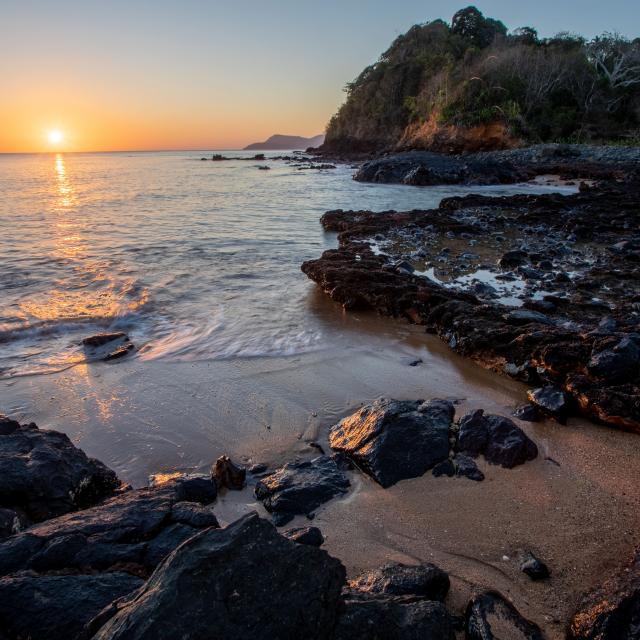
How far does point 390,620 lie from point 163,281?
9072 millimetres

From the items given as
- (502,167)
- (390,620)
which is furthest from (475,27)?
(390,620)

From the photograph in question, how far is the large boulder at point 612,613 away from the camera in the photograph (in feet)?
6.69

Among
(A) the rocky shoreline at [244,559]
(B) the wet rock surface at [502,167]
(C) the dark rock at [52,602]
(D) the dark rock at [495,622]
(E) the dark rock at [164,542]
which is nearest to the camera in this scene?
(A) the rocky shoreline at [244,559]

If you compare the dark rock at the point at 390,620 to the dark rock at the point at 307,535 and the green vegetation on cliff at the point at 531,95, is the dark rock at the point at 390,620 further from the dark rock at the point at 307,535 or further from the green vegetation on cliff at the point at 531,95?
the green vegetation on cliff at the point at 531,95

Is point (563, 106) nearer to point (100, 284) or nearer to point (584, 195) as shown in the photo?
point (584, 195)

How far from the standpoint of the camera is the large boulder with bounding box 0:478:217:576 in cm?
230

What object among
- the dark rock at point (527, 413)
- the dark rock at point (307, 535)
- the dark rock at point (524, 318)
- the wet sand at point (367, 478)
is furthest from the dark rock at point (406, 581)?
the dark rock at point (524, 318)

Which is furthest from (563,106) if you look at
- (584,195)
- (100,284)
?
(100,284)

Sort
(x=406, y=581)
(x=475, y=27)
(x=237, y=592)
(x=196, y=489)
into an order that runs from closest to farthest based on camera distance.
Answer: (x=237, y=592) < (x=406, y=581) < (x=196, y=489) < (x=475, y=27)

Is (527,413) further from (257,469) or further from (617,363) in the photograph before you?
(257,469)

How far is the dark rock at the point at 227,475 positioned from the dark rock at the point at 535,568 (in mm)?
1961

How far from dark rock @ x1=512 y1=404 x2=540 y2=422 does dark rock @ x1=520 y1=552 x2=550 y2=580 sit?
173 centimetres

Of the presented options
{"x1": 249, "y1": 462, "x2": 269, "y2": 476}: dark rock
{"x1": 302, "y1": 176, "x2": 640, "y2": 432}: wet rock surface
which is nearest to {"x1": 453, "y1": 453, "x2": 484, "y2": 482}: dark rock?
{"x1": 302, "y1": 176, "x2": 640, "y2": 432}: wet rock surface

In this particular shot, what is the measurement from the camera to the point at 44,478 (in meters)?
3.08
